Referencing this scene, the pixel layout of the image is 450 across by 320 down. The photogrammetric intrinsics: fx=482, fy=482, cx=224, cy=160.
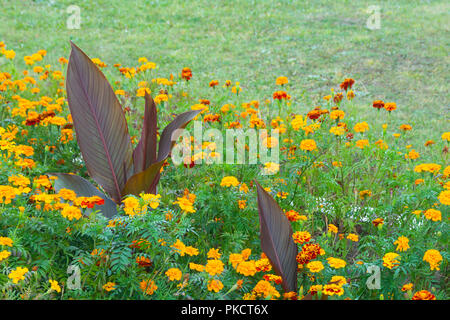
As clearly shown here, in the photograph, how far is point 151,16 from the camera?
8414 millimetres

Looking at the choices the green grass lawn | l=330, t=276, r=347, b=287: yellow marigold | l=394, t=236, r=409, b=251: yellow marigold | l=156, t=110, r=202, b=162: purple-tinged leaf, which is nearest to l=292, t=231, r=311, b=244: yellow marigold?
l=330, t=276, r=347, b=287: yellow marigold

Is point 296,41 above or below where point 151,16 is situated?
below

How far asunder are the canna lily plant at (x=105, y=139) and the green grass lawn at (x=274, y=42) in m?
2.65

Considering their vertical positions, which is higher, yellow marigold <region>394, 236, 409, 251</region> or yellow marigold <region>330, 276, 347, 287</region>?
yellow marigold <region>394, 236, 409, 251</region>

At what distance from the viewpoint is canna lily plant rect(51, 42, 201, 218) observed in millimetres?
2447

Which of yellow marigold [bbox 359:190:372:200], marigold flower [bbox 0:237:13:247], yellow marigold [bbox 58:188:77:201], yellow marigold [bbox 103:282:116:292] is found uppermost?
yellow marigold [bbox 58:188:77:201]

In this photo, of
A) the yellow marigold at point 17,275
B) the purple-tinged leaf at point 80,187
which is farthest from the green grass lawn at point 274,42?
the yellow marigold at point 17,275

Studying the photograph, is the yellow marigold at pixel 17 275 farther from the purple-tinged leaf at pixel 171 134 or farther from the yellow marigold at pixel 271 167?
the yellow marigold at pixel 271 167

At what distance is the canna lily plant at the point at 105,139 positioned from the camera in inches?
96.3

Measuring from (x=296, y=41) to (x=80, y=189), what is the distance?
539 cm

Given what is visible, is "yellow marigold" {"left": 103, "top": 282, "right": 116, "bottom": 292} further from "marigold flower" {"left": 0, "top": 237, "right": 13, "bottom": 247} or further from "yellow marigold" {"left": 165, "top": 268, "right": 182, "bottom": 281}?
"marigold flower" {"left": 0, "top": 237, "right": 13, "bottom": 247}
